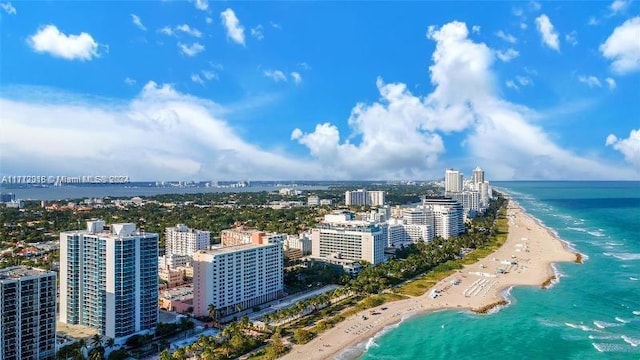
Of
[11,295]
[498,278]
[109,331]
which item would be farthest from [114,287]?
[498,278]

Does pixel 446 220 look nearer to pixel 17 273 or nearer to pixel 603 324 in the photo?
pixel 603 324

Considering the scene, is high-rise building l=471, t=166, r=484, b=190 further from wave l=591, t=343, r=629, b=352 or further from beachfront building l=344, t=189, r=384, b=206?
wave l=591, t=343, r=629, b=352

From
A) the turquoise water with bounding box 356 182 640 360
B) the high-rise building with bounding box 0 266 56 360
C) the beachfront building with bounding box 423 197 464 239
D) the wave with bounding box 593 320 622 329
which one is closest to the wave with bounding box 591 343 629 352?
the turquoise water with bounding box 356 182 640 360

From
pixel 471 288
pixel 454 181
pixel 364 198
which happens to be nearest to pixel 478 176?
pixel 454 181

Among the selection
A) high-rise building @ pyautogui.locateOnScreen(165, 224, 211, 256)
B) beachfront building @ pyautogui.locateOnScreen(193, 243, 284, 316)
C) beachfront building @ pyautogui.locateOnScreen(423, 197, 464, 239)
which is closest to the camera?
beachfront building @ pyautogui.locateOnScreen(193, 243, 284, 316)

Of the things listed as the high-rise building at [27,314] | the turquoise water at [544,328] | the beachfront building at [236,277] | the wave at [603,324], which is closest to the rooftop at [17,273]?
the high-rise building at [27,314]
